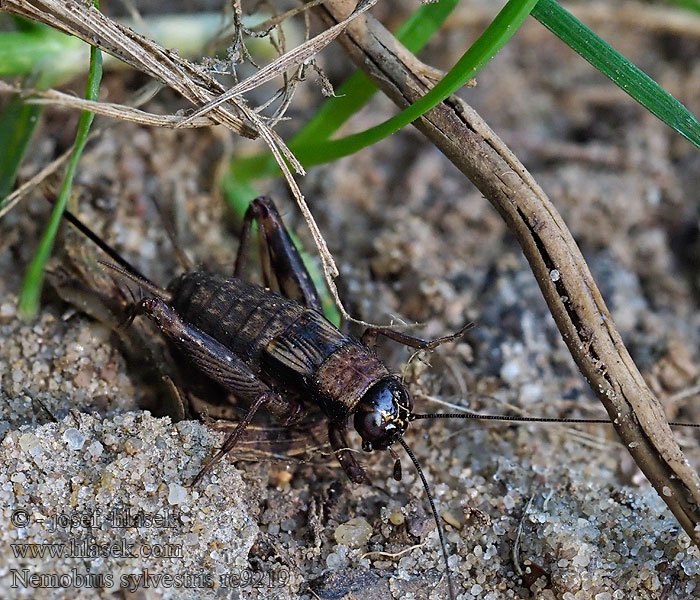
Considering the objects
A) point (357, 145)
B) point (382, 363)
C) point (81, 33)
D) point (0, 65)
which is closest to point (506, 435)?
point (382, 363)

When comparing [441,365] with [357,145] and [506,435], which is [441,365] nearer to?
[506,435]

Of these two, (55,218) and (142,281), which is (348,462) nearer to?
(142,281)

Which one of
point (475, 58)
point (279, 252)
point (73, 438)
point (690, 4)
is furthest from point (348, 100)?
point (690, 4)

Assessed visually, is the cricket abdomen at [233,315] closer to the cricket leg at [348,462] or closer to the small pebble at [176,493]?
the cricket leg at [348,462]

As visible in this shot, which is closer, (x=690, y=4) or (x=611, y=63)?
(x=611, y=63)

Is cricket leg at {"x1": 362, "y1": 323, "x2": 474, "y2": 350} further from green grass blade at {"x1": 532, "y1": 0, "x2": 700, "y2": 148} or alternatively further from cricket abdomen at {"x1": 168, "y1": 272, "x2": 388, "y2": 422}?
green grass blade at {"x1": 532, "y1": 0, "x2": 700, "y2": 148}
